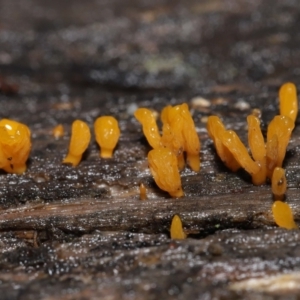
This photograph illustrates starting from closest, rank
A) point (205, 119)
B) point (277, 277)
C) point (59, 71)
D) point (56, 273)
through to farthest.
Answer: point (277, 277)
point (56, 273)
point (205, 119)
point (59, 71)

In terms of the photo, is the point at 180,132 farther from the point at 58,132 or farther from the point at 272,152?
the point at 58,132

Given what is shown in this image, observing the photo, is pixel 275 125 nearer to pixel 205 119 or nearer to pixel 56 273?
pixel 205 119

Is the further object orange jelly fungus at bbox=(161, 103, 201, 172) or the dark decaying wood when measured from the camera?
orange jelly fungus at bbox=(161, 103, 201, 172)

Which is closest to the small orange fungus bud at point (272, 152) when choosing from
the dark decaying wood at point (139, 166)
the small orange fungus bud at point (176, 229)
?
the dark decaying wood at point (139, 166)

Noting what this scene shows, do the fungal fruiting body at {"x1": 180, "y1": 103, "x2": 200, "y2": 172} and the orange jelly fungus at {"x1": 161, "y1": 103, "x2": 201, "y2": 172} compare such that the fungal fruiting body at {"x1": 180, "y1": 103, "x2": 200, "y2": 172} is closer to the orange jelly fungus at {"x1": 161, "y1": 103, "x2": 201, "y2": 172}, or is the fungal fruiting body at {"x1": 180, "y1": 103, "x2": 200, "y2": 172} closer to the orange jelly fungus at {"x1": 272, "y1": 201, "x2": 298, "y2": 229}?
the orange jelly fungus at {"x1": 161, "y1": 103, "x2": 201, "y2": 172}

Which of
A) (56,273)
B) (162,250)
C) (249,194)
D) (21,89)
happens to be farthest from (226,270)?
(21,89)

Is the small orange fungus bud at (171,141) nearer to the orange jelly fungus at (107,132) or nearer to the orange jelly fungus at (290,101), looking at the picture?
the orange jelly fungus at (107,132)

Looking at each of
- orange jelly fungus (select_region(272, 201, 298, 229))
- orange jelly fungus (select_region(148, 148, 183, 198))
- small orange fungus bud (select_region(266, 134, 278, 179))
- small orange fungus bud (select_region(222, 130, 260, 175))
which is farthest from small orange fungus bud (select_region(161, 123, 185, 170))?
orange jelly fungus (select_region(272, 201, 298, 229))
